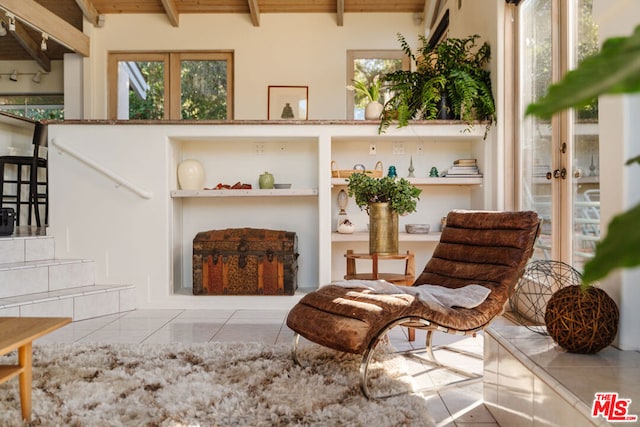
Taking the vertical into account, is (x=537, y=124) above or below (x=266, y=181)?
above

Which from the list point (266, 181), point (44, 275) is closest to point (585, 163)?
point (266, 181)

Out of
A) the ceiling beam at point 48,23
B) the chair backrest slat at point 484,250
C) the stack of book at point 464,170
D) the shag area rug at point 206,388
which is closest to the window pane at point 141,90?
the ceiling beam at point 48,23

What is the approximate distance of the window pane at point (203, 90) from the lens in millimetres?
7102

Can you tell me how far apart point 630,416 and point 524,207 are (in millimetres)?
2841

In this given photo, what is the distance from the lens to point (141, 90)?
7.18 m

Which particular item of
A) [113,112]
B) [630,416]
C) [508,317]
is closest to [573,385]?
[630,416]

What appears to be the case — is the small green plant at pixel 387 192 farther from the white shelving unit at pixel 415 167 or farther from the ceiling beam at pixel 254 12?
the ceiling beam at pixel 254 12

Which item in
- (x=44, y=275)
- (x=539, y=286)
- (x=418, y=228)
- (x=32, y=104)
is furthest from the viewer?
(x=32, y=104)

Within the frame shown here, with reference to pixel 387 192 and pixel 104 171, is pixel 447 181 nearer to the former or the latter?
pixel 387 192

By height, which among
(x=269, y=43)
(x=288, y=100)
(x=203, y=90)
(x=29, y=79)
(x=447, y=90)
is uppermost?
(x=269, y=43)

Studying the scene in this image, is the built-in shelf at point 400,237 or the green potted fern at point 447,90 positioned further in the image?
the built-in shelf at point 400,237

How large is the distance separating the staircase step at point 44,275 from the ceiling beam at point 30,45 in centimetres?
518

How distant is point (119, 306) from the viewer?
14.1 ft

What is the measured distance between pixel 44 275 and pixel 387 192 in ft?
9.33
